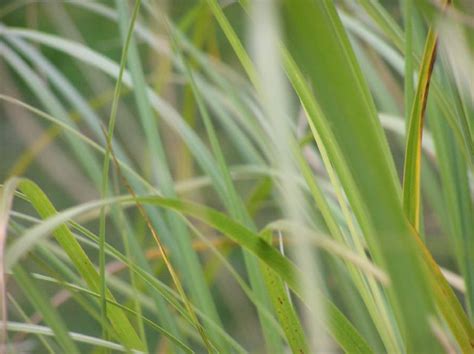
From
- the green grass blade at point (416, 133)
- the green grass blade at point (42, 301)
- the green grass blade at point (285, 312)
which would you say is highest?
the green grass blade at point (416, 133)

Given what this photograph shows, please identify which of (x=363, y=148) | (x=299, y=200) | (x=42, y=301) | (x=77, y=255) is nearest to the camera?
(x=363, y=148)

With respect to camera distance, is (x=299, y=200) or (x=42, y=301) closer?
(x=42, y=301)

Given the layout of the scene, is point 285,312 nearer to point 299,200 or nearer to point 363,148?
point 299,200

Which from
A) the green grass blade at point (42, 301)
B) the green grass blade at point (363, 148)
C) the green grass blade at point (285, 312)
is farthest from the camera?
the green grass blade at point (285, 312)

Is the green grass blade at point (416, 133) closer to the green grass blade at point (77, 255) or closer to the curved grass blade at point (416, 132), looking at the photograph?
the curved grass blade at point (416, 132)


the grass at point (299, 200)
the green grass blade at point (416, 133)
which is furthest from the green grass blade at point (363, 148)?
the green grass blade at point (416, 133)

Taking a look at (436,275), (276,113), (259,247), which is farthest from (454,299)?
(276,113)

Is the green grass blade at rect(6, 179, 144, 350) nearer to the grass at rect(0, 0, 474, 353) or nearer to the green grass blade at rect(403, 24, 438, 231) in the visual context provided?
the grass at rect(0, 0, 474, 353)

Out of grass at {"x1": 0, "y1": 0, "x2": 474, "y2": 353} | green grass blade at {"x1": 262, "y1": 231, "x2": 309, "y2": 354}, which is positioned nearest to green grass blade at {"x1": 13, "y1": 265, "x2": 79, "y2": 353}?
grass at {"x1": 0, "y1": 0, "x2": 474, "y2": 353}

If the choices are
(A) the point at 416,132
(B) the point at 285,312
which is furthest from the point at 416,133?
(B) the point at 285,312

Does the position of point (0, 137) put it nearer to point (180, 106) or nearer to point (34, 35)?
point (180, 106)

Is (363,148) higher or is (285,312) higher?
(363,148)
